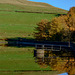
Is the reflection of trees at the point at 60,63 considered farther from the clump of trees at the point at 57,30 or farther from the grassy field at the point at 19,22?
the grassy field at the point at 19,22

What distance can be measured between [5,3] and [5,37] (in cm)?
2144

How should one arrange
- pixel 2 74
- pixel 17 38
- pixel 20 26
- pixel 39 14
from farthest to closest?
pixel 39 14 < pixel 20 26 < pixel 17 38 < pixel 2 74

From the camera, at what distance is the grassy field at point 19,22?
172 ft

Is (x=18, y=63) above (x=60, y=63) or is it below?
below

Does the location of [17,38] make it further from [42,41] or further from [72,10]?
[72,10]

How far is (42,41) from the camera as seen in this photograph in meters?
39.8

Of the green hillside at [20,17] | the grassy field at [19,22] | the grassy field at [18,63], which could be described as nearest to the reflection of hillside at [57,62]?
the grassy field at [18,63]

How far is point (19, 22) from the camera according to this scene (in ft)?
188

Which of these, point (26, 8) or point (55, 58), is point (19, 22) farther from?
point (55, 58)

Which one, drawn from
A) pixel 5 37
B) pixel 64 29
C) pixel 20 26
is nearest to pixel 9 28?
pixel 20 26

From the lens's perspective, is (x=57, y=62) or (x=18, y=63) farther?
(x=18, y=63)

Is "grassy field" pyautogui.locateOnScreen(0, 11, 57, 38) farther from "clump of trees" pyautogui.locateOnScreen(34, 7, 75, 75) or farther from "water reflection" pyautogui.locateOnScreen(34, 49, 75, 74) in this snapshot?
"water reflection" pyautogui.locateOnScreen(34, 49, 75, 74)

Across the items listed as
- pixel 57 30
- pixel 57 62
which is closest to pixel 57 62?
pixel 57 62

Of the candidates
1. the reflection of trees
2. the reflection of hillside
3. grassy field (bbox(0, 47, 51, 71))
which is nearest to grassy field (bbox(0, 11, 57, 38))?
grassy field (bbox(0, 47, 51, 71))
